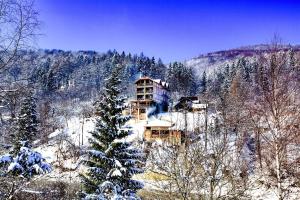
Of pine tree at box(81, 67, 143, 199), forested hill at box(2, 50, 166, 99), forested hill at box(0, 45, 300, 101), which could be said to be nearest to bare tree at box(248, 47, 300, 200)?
pine tree at box(81, 67, 143, 199)

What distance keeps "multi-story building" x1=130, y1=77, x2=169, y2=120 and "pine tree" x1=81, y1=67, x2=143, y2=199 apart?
57.5 meters

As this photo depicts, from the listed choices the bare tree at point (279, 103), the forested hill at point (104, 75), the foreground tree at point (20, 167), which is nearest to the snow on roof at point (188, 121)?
the forested hill at point (104, 75)

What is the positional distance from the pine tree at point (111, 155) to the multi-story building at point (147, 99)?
57514mm

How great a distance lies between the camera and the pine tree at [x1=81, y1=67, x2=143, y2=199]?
2189cm

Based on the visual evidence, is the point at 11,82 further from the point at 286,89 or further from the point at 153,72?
the point at 153,72

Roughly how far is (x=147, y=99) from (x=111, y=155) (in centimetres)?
6304

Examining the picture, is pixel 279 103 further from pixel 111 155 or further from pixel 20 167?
pixel 20 167

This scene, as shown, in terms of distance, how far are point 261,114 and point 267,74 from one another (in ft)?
Answer: 6.11

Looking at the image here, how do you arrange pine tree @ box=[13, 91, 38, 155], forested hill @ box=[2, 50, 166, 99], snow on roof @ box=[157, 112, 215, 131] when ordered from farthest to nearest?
forested hill @ box=[2, 50, 166, 99] → snow on roof @ box=[157, 112, 215, 131] → pine tree @ box=[13, 91, 38, 155]

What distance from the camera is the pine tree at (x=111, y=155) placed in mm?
21891

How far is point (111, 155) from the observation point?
888 inches

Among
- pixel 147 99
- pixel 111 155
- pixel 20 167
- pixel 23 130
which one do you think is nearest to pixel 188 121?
pixel 147 99

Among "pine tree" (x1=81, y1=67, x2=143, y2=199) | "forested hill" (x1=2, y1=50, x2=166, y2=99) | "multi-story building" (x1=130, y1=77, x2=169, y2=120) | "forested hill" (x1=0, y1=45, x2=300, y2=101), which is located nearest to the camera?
"pine tree" (x1=81, y1=67, x2=143, y2=199)

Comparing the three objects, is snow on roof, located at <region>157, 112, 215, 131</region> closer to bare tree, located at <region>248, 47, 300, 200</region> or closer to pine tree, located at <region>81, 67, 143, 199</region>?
pine tree, located at <region>81, 67, 143, 199</region>
